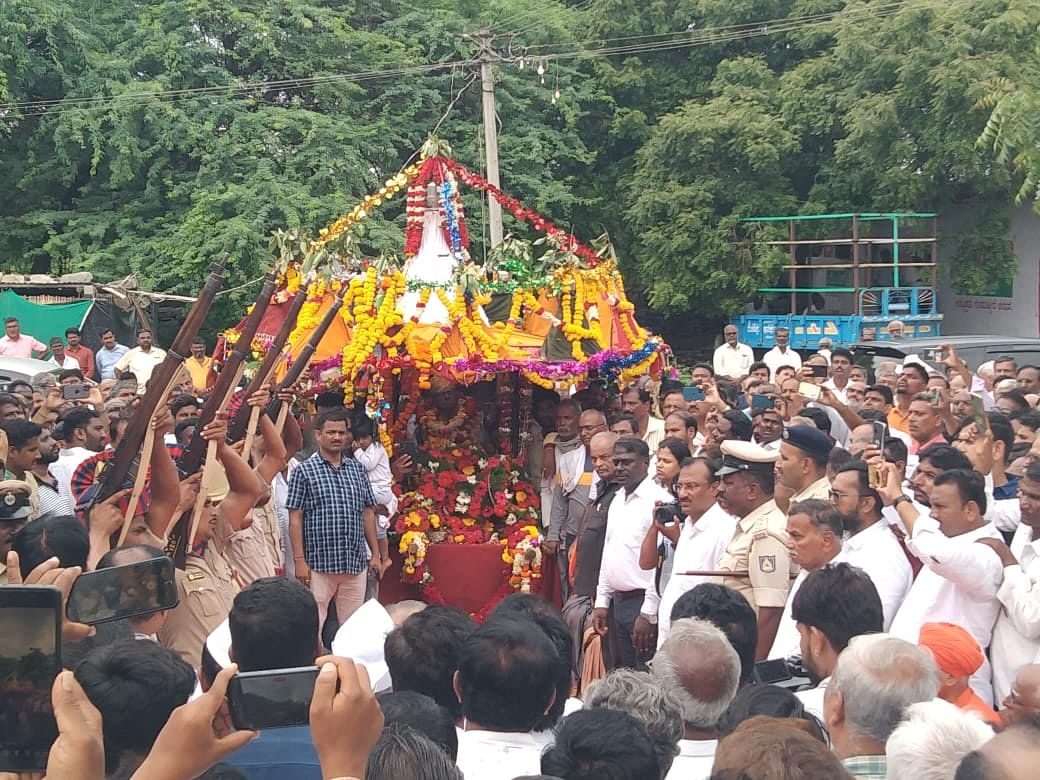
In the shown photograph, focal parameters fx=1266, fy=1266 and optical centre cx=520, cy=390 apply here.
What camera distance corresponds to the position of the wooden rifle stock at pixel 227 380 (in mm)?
5387

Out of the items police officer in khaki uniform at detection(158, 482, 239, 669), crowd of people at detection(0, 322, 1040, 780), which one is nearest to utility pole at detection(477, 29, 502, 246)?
crowd of people at detection(0, 322, 1040, 780)

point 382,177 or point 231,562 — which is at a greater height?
point 382,177

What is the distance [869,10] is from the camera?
844 inches

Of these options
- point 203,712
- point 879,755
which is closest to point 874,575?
point 879,755

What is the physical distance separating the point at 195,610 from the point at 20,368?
874 centimetres

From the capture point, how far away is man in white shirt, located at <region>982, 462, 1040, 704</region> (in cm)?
450

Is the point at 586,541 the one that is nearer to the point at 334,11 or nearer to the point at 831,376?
the point at 831,376

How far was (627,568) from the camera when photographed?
6.59 meters

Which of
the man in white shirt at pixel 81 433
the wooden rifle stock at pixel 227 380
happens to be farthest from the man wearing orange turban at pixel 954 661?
the man in white shirt at pixel 81 433

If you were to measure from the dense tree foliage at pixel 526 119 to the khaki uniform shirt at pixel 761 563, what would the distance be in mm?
13203

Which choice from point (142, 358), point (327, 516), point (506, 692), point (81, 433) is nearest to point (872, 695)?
point (506, 692)

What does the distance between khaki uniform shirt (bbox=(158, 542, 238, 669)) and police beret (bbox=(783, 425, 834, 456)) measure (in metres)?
2.66

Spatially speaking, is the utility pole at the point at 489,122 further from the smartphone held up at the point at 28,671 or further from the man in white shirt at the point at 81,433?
the smartphone held up at the point at 28,671

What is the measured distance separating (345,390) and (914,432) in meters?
3.87
